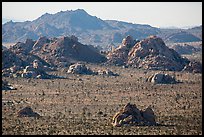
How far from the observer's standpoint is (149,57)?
88.2 meters

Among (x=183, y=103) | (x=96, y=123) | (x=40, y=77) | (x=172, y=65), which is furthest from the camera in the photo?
(x=172, y=65)

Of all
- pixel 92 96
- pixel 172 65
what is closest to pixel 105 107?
pixel 92 96

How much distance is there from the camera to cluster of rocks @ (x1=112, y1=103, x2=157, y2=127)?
37.2 m

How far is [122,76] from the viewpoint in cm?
7569

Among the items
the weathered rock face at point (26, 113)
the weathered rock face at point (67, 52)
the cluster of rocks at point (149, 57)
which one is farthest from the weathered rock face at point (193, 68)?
the weathered rock face at point (26, 113)

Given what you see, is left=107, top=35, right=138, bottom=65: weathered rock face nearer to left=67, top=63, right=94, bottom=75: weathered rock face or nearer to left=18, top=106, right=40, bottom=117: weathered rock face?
left=67, top=63, right=94, bottom=75: weathered rock face

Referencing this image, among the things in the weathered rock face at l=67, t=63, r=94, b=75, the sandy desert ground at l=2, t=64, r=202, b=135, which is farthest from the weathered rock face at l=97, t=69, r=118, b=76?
the sandy desert ground at l=2, t=64, r=202, b=135

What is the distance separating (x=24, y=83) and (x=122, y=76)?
18.5m

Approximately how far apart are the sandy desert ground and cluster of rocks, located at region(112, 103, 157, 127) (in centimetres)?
89

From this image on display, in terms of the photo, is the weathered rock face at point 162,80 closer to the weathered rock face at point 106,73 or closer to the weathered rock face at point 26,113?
the weathered rock face at point 106,73

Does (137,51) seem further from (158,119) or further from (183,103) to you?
(158,119)

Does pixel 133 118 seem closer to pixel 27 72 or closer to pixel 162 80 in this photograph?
pixel 162 80

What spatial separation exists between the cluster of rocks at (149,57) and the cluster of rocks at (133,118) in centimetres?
4588

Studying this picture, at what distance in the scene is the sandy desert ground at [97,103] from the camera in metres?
35.3
